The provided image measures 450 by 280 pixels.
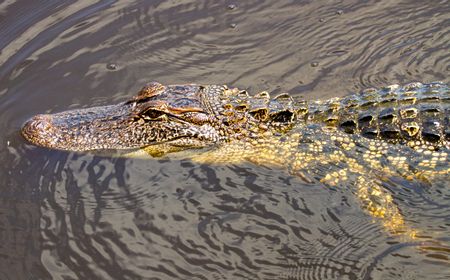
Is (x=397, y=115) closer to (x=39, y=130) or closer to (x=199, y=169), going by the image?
(x=199, y=169)

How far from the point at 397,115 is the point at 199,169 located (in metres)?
1.90

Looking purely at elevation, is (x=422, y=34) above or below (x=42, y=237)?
above

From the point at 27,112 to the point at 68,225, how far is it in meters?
1.94

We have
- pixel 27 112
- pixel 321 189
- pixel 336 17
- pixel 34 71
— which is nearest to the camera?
pixel 321 189

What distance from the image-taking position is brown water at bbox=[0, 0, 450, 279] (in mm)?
4594

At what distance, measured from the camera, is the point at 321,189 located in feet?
16.9

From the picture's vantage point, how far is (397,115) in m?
5.11

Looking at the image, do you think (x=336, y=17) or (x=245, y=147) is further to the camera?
(x=336, y=17)

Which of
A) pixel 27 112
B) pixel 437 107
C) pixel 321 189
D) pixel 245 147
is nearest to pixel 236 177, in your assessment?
pixel 245 147

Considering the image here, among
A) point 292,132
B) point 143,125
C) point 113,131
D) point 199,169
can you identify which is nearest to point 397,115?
point 292,132

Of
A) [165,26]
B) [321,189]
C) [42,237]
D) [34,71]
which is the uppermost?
[165,26]

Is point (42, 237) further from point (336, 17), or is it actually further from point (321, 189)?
point (336, 17)

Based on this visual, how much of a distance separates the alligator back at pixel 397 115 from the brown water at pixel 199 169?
442mm

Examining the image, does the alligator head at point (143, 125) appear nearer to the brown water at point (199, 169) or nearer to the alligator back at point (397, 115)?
the brown water at point (199, 169)
